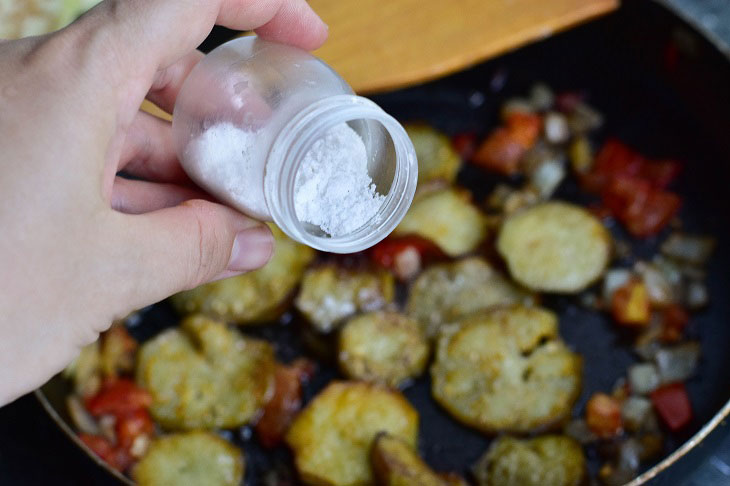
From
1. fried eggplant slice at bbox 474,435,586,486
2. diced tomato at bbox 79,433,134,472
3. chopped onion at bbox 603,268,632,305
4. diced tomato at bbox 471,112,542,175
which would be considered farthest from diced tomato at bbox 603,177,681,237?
diced tomato at bbox 79,433,134,472

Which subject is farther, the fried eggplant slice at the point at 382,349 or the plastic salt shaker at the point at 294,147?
the fried eggplant slice at the point at 382,349

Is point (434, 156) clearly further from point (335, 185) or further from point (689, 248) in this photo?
point (335, 185)

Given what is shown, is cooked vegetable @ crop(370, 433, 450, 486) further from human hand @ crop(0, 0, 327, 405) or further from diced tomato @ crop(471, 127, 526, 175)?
diced tomato @ crop(471, 127, 526, 175)

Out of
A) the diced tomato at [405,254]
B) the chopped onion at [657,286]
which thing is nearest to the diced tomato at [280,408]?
the diced tomato at [405,254]

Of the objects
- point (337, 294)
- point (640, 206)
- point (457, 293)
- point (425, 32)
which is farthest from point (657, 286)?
point (425, 32)

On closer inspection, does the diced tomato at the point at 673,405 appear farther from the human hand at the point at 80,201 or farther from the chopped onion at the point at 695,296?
the human hand at the point at 80,201

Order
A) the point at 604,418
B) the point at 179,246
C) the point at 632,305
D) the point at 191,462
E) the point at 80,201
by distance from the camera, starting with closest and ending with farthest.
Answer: the point at 80,201 → the point at 179,246 → the point at 191,462 → the point at 604,418 → the point at 632,305
